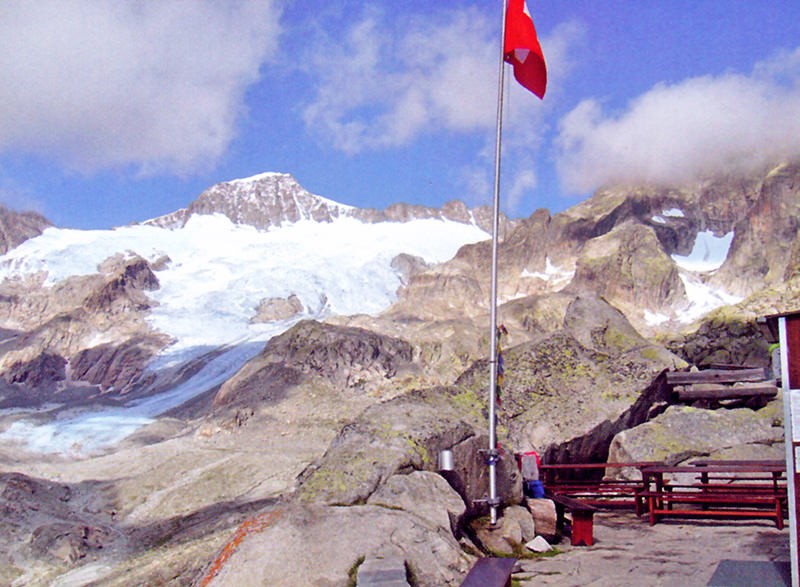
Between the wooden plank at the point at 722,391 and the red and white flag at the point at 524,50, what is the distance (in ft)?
31.2

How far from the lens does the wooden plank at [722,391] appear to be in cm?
2020

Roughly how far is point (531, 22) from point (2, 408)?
8812 cm

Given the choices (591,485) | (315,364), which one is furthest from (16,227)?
(591,485)

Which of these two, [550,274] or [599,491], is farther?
[550,274]

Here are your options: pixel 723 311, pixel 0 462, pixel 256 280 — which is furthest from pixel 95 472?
pixel 256 280

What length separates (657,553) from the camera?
10.8 m

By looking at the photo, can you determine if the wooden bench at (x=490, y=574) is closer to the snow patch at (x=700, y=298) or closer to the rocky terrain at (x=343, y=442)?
the rocky terrain at (x=343, y=442)

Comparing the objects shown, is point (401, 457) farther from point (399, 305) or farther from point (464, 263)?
point (464, 263)

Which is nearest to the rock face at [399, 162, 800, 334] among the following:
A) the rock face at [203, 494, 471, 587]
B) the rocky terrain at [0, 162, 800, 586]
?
the rocky terrain at [0, 162, 800, 586]

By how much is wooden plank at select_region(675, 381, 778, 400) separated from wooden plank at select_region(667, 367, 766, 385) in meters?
0.26

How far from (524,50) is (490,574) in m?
8.86

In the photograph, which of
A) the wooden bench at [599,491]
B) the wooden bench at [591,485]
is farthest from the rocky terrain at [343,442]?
the wooden bench at [599,491]

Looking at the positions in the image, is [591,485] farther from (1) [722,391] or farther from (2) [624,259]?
(2) [624,259]

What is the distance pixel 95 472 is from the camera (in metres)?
37.6
